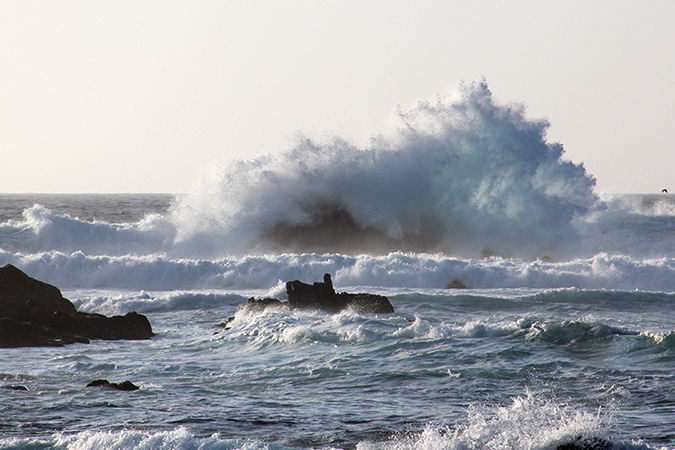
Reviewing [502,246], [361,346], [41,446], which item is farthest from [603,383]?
[502,246]

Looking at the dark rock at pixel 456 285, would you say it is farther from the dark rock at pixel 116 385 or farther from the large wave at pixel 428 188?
the dark rock at pixel 116 385

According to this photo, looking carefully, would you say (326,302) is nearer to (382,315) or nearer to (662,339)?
(382,315)

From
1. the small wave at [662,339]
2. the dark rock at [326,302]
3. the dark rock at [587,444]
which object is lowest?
the dark rock at [587,444]

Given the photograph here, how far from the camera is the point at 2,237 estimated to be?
34.6m

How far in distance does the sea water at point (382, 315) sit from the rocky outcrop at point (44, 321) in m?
0.60

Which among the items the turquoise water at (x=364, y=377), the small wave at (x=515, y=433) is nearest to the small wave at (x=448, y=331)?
the turquoise water at (x=364, y=377)

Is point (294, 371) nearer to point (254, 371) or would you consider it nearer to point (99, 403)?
point (254, 371)

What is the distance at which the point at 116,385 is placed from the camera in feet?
34.8

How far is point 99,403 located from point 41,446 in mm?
1832

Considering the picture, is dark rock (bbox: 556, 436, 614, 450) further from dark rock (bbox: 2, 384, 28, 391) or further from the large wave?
the large wave

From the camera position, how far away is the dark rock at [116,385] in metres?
10.5

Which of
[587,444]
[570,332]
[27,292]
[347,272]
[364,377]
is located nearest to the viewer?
[587,444]

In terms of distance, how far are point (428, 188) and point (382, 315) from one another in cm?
2064

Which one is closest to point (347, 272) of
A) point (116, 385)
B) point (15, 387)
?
point (116, 385)
